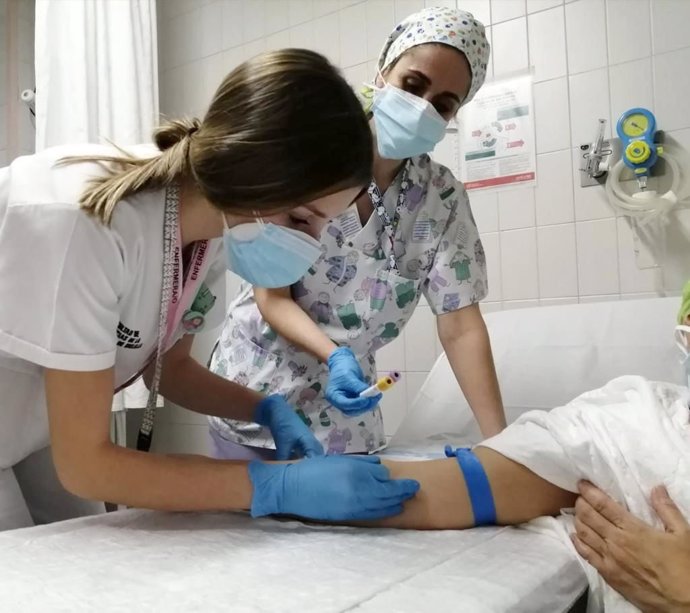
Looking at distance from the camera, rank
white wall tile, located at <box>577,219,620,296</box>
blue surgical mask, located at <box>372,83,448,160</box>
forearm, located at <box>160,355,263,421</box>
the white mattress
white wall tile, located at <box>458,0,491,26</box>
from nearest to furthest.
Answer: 1. the white mattress
2. forearm, located at <box>160,355,263,421</box>
3. blue surgical mask, located at <box>372,83,448,160</box>
4. white wall tile, located at <box>577,219,620,296</box>
5. white wall tile, located at <box>458,0,491,26</box>

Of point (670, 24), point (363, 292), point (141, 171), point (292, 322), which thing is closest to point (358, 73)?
point (670, 24)

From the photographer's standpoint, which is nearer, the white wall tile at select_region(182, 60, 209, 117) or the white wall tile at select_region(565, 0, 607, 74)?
the white wall tile at select_region(565, 0, 607, 74)

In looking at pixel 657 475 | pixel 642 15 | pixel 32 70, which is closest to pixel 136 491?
pixel 657 475

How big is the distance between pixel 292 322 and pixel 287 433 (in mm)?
242

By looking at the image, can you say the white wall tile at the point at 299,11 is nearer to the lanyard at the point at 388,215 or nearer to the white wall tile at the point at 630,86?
the white wall tile at the point at 630,86

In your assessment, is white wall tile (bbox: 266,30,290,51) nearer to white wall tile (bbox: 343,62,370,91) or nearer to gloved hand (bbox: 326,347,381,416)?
white wall tile (bbox: 343,62,370,91)

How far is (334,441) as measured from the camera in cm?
136

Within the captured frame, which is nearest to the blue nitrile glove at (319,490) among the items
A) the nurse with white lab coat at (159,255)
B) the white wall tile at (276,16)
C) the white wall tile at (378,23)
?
the nurse with white lab coat at (159,255)

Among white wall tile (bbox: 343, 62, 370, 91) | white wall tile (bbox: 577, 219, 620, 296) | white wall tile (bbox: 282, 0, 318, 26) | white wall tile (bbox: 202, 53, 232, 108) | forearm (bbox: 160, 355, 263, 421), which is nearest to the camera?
forearm (bbox: 160, 355, 263, 421)

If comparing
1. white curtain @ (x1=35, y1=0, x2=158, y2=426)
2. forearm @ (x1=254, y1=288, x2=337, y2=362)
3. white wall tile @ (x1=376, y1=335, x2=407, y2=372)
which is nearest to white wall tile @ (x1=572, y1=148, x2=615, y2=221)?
white wall tile @ (x1=376, y1=335, x2=407, y2=372)

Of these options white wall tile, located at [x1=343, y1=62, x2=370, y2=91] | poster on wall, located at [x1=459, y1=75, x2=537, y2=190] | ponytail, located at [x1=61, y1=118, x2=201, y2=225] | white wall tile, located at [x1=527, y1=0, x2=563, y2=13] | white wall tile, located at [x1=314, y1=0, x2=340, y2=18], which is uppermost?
white wall tile, located at [x1=314, y1=0, x2=340, y2=18]

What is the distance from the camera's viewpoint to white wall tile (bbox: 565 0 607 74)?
6.02 feet

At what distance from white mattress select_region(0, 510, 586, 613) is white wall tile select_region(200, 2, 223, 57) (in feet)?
7.37

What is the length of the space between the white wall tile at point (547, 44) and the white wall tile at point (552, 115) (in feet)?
0.11
